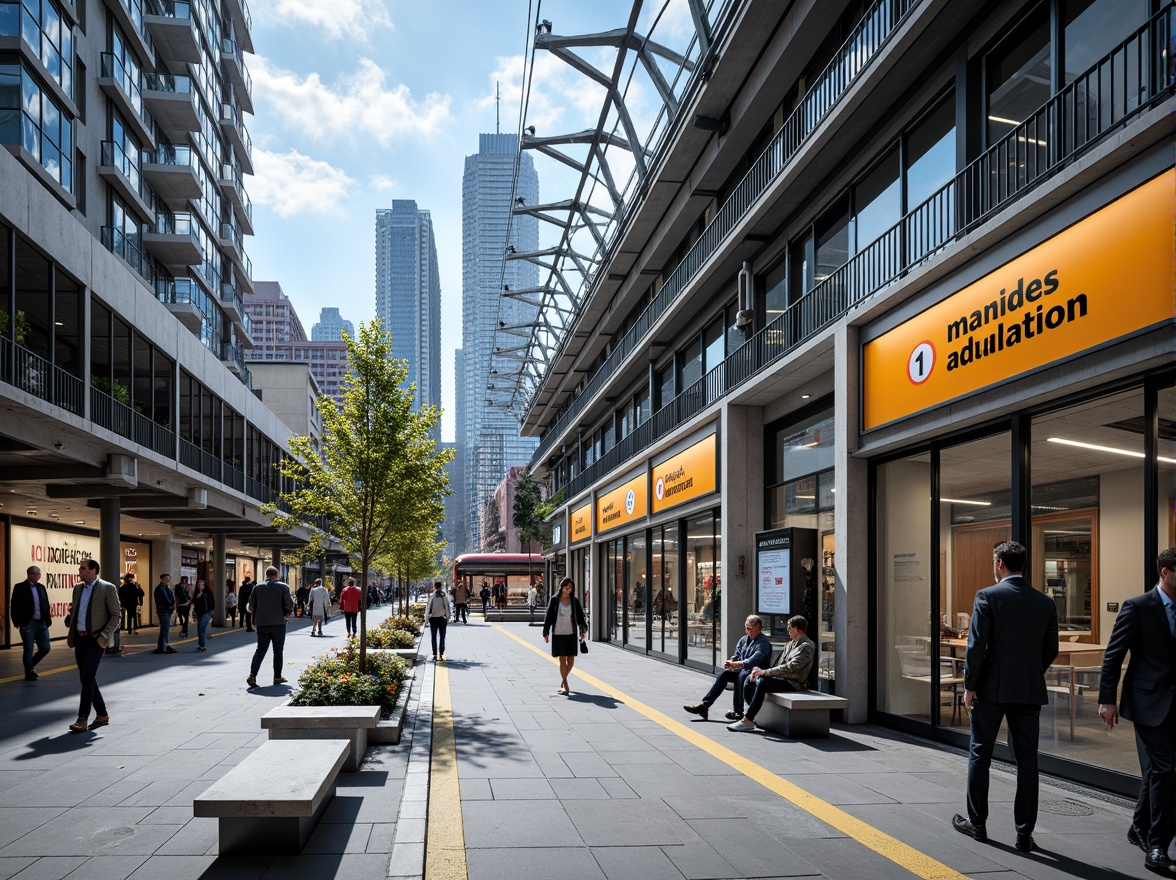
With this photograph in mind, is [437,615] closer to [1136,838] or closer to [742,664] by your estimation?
[742,664]

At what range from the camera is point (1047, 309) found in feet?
25.9

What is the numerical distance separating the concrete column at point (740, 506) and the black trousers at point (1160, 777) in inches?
412

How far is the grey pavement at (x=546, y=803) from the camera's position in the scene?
17.9 feet

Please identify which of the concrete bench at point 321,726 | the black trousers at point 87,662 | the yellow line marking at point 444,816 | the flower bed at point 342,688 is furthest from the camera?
the black trousers at point 87,662

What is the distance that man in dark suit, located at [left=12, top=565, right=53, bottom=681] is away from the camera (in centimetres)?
1481

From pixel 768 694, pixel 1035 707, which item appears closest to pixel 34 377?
pixel 768 694

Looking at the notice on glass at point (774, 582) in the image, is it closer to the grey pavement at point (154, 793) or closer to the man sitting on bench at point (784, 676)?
the man sitting on bench at point (784, 676)

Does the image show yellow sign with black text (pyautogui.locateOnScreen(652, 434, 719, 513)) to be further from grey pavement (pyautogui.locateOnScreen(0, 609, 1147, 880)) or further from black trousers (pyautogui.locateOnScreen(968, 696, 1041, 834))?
black trousers (pyautogui.locateOnScreen(968, 696, 1041, 834))

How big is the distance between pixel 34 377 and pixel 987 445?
52.2ft

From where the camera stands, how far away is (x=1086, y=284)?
7.41 metres

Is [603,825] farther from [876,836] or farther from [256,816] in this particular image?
[256,816]

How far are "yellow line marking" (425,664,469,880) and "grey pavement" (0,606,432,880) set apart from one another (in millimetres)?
103

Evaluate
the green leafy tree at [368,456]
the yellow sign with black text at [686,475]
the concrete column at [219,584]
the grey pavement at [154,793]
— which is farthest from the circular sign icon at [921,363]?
the concrete column at [219,584]

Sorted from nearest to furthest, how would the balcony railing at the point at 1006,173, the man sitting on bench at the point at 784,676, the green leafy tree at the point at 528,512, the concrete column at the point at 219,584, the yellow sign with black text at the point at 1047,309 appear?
the yellow sign with black text at the point at 1047,309 → the balcony railing at the point at 1006,173 → the man sitting on bench at the point at 784,676 → the concrete column at the point at 219,584 → the green leafy tree at the point at 528,512
